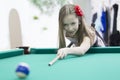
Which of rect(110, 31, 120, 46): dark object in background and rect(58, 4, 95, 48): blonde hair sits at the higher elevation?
rect(58, 4, 95, 48): blonde hair

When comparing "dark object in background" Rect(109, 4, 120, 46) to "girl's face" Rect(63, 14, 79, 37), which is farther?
"dark object in background" Rect(109, 4, 120, 46)

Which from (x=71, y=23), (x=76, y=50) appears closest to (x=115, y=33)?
(x=71, y=23)

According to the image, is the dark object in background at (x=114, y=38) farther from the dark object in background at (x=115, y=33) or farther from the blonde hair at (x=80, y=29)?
the blonde hair at (x=80, y=29)

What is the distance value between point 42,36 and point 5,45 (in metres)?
0.72

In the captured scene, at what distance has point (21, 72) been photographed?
A: 0.87 metres

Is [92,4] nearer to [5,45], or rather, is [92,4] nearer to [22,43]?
[22,43]

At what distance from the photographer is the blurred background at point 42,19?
309cm

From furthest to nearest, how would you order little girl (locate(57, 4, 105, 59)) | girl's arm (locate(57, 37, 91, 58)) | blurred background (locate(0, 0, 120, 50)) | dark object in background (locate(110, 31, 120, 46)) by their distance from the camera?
dark object in background (locate(110, 31, 120, 46)) → blurred background (locate(0, 0, 120, 50)) → little girl (locate(57, 4, 105, 59)) → girl's arm (locate(57, 37, 91, 58))

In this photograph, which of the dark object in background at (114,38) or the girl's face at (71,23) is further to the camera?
the dark object in background at (114,38)

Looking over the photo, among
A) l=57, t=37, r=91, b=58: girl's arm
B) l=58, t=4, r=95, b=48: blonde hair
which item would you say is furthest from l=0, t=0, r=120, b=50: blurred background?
l=57, t=37, r=91, b=58: girl's arm

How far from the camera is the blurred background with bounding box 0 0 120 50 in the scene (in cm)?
309

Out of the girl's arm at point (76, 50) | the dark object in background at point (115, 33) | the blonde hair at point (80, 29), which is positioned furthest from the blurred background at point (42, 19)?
the girl's arm at point (76, 50)

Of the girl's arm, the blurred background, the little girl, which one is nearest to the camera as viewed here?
the girl's arm

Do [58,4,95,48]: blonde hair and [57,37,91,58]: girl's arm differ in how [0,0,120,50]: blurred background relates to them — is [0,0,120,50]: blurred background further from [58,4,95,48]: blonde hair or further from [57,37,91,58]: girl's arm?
[57,37,91,58]: girl's arm
